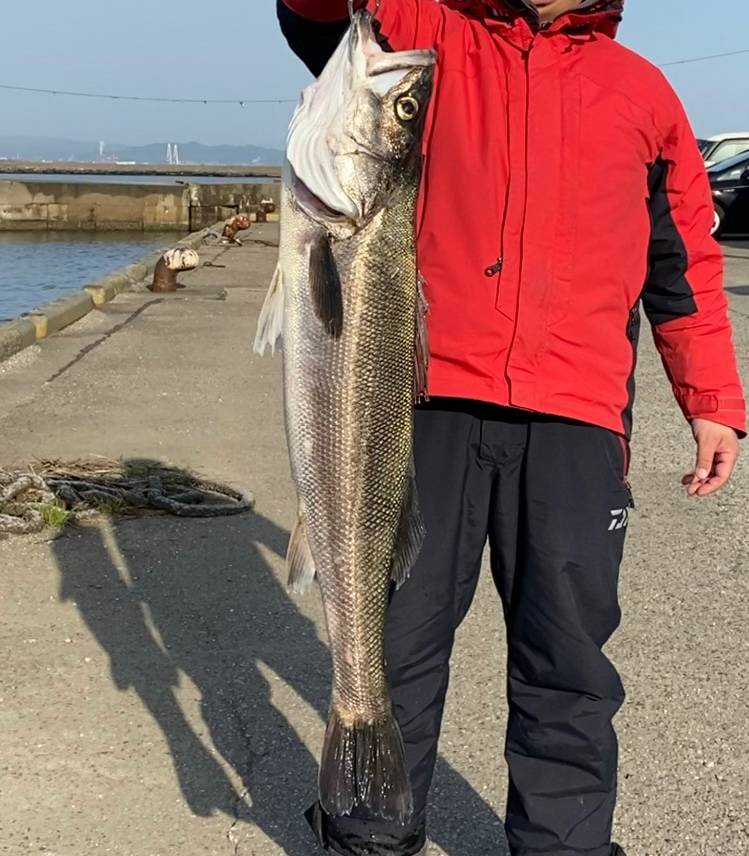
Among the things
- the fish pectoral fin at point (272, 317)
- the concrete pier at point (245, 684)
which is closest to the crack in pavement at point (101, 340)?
the concrete pier at point (245, 684)

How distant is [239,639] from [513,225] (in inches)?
92.6

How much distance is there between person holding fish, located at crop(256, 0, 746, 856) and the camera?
2.45 m

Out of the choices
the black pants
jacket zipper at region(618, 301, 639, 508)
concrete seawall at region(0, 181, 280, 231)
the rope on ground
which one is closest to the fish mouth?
the black pants

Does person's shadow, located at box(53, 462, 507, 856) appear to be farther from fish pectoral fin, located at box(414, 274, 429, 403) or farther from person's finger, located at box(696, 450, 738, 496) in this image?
fish pectoral fin, located at box(414, 274, 429, 403)

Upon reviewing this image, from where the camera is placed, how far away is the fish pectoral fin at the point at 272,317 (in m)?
2.51

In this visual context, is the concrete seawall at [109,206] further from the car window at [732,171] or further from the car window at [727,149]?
the car window at [732,171]

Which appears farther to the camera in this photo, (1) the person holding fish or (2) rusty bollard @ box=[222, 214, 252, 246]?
(2) rusty bollard @ box=[222, 214, 252, 246]

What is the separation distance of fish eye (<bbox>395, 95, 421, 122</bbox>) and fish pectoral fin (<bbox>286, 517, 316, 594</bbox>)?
3.12 feet

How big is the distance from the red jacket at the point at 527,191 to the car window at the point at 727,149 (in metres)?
26.9

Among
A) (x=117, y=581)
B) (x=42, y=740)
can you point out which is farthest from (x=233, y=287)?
(x=42, y=740)

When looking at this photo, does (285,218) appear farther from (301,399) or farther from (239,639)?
(239,639)

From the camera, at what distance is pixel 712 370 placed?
2869 mm

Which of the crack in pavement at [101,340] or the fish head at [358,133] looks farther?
the crack in pavement at [101,340]

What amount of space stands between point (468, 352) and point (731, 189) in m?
23.2
